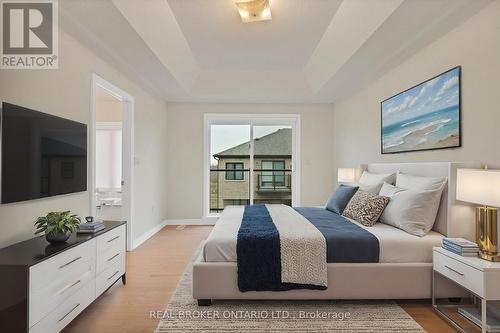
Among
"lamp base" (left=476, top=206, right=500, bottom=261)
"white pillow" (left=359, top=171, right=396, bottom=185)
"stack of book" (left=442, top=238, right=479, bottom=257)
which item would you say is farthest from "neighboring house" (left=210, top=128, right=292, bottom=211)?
"lamp base" (left=476, top=206, right=500, bottom=261)

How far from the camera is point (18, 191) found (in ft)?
6.37

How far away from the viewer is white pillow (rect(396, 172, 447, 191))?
8.25ft

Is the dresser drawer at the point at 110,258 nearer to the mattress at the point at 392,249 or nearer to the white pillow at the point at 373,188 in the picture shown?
the mattress at the point at 392,249

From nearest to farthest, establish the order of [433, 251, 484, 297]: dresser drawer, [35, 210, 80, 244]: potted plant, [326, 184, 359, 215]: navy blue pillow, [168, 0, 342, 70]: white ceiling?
[433, 251, 484, 297]: dresser drawer < [35, 210, 80, 244]: potted plant < [168, 0, 342, 70]: white ceiling < [326, 184, 359, 215]: navy blue pillow

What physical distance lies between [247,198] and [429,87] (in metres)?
3.94

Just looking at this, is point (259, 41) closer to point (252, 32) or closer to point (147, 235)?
point (252, 32)

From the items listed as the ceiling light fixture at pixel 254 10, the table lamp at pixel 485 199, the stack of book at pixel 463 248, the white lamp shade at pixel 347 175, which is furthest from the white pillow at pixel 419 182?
the ceiling light fixture at pixel 254 10

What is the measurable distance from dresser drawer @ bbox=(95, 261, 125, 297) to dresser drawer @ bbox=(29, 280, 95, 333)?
0.09 m

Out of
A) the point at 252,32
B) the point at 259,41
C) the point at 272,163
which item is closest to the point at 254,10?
the point at 252,32

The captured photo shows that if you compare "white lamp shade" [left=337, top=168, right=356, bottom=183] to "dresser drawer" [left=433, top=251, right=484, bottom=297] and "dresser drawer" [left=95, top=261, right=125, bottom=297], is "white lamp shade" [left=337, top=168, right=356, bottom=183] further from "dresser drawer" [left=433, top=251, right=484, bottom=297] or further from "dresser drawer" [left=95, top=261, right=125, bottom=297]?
"dresser drawer" [left=95, top=261, right=125, bottom=297]

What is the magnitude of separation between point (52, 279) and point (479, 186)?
2.88m

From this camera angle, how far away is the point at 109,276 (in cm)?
246

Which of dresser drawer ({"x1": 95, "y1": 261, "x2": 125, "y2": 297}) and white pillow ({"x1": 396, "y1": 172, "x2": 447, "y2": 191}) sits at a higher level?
white pillow ({"x1": 396, "y1": 172, "x2": 447, "y2": 191})

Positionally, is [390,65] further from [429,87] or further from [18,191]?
[18,191]
